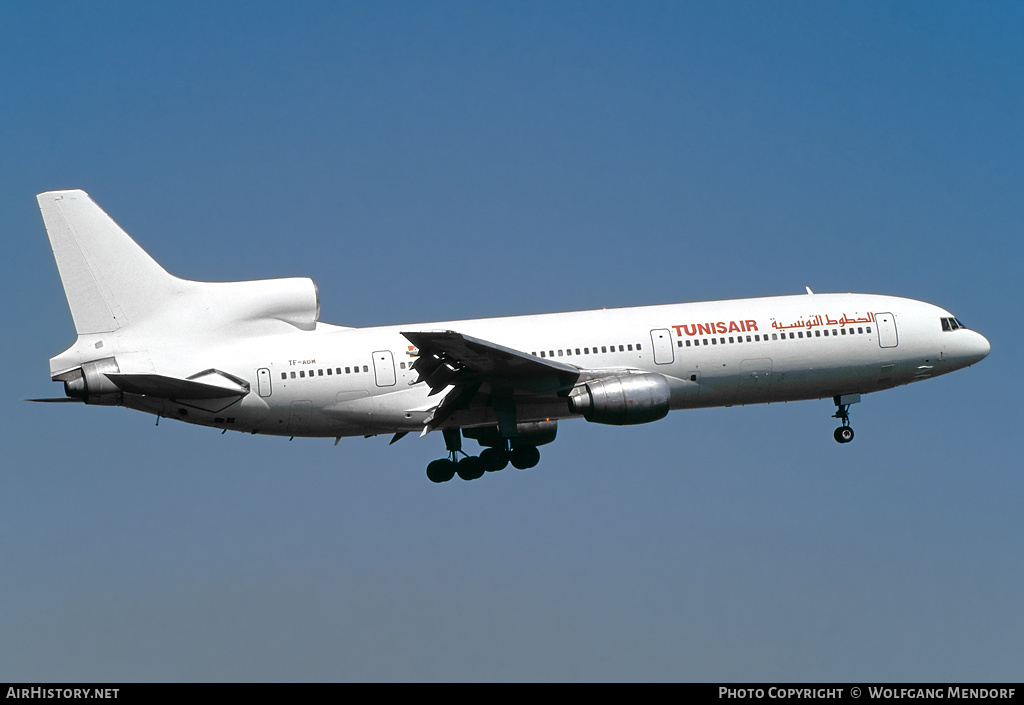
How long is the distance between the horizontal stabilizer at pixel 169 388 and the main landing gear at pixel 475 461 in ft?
25.0

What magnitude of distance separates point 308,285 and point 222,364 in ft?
13.0

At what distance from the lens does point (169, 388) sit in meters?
41.9

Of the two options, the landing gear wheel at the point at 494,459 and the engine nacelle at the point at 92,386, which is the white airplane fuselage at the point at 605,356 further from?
the landing gear wheel at the point at 494,459

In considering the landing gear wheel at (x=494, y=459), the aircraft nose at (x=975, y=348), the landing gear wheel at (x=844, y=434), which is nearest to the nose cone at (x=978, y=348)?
the aircraft nose at (x=975, y=348)

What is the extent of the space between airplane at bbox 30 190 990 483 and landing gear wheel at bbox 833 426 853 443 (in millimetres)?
1817

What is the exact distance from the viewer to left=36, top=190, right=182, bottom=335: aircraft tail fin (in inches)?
1708

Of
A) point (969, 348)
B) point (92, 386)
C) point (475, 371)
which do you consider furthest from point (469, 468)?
point (969, 348)

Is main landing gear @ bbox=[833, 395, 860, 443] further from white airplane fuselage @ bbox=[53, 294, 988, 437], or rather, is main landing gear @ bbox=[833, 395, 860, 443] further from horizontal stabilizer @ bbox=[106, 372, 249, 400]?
horizontal stabilizer @ bbox=[106, 372, 249, 400]

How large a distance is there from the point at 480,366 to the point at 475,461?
566cm

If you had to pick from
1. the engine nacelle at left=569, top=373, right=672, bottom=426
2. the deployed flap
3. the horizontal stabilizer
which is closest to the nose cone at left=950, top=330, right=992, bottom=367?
the engine nacelle at left=569, top=373, right=672, bottom=426

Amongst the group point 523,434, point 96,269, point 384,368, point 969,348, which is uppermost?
point 96,269

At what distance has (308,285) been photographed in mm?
44469

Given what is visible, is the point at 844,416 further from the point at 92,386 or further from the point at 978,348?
the point at 92,386

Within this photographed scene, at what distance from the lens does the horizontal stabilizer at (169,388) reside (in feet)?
136
